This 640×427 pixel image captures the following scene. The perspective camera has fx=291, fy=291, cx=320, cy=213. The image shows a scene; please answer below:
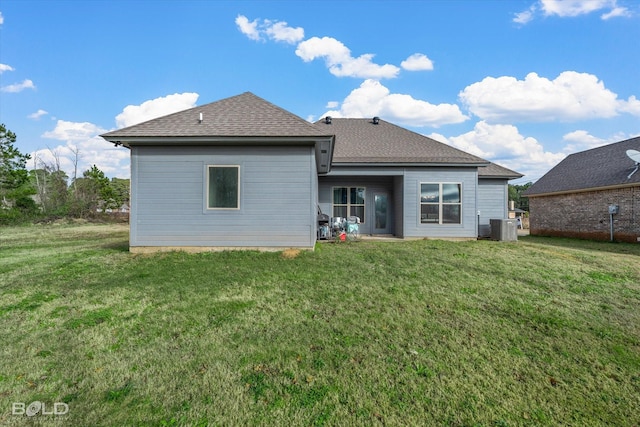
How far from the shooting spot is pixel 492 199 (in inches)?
516

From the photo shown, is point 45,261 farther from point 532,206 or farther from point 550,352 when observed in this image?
point 532,206

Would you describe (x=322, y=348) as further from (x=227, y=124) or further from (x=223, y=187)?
(x=227, y=124)

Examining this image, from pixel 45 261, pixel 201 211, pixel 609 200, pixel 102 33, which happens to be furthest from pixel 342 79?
pixel 45 261

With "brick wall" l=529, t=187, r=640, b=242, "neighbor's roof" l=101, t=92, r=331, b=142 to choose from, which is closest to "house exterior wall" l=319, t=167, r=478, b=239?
"neighbor's roof" l=101, t=92, r=331, b=142

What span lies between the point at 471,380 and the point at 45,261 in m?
9.02

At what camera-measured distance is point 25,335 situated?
314 centimetres

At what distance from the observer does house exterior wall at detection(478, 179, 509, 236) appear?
1305 centimetres

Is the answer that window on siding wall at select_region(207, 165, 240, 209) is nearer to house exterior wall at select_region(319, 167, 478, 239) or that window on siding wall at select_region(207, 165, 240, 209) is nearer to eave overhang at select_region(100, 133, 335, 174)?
eave overhang at select_region(100, 133, 335, 174)

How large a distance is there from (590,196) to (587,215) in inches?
35.5

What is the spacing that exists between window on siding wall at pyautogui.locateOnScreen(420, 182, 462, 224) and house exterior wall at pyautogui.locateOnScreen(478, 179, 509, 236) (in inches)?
113

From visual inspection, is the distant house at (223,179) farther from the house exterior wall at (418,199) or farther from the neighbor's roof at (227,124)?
the house exterior wall at (418,199)

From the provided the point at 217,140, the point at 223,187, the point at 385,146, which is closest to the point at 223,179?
the point at 223,187

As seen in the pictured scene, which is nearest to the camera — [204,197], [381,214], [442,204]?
[204,197]

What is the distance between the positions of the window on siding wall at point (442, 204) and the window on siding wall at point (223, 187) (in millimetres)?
6936
